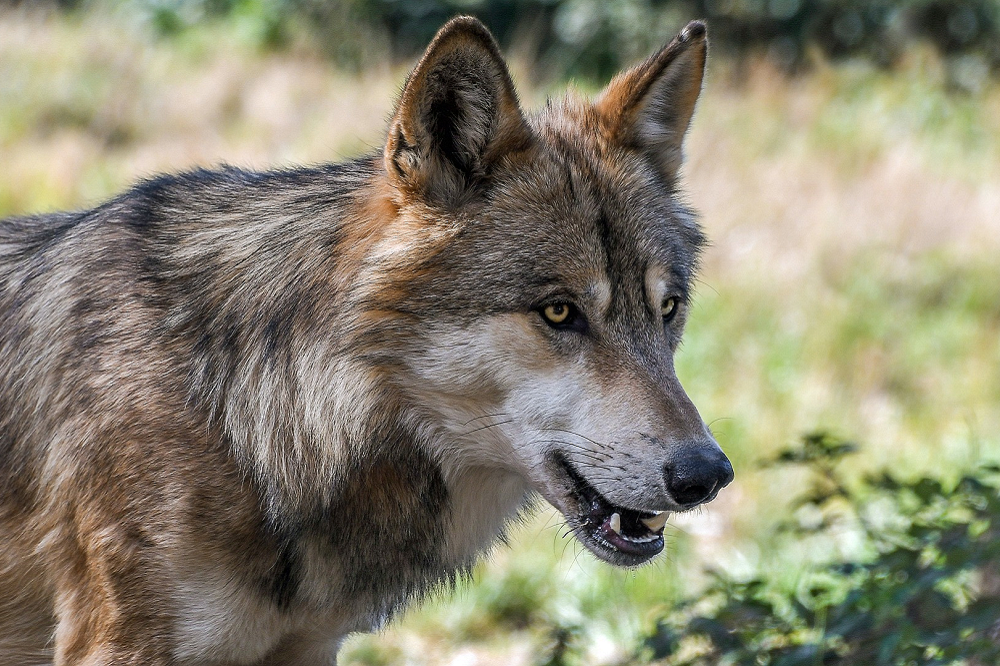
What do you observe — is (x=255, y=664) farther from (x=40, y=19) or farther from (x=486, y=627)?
(x=40, y=19)

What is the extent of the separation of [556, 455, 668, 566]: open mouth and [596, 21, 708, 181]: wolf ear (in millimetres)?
1040

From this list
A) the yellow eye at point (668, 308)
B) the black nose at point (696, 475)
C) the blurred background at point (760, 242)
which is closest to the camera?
the black nose at point (696, 475)

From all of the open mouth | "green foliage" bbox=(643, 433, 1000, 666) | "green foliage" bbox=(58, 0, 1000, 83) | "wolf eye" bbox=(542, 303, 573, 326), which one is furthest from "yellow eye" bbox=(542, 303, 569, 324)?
"green foliage" bbox=(58, 0, 1000, 83)

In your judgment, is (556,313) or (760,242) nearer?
(556,313)

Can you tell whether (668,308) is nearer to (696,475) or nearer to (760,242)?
(696,475)

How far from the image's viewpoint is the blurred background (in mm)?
3254

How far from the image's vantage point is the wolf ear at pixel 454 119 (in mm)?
2572

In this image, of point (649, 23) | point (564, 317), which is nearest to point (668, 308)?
point (564, 317)

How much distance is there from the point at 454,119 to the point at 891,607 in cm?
168

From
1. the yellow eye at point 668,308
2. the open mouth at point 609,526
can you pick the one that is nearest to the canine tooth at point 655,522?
the open mouth at point 609,526

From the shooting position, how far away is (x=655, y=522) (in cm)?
274

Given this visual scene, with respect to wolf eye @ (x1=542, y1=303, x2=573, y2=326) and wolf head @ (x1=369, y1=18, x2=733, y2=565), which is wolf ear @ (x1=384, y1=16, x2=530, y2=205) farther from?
wolf eye @ (x1=542, y1=303, x2=573, y2=326)

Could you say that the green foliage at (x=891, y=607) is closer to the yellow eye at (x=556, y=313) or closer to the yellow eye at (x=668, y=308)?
the yellow eye at (x=668, y=308)

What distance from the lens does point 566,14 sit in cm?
1491
